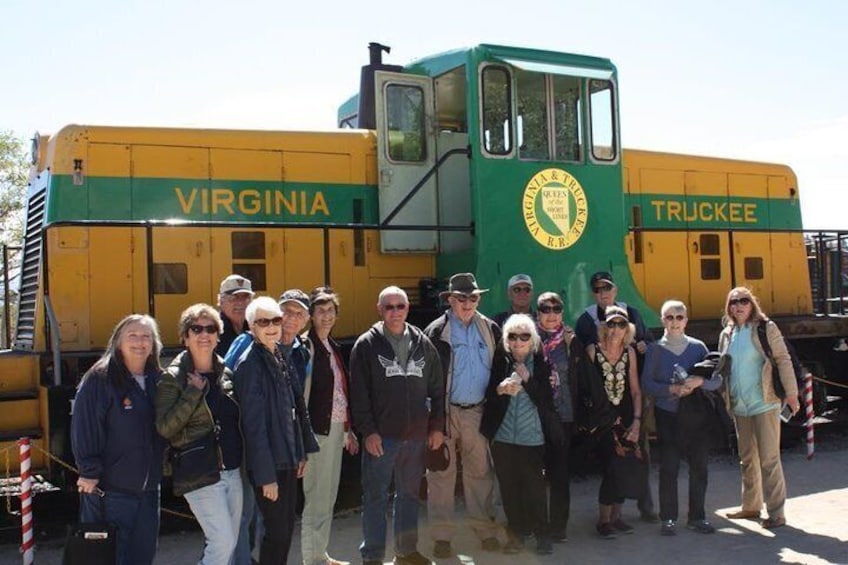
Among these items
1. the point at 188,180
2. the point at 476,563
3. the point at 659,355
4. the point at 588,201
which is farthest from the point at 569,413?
the point at 188,180

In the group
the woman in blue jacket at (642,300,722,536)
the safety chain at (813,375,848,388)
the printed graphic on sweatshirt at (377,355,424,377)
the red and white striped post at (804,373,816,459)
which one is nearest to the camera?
the printed graphic on sweatshirt at (377,355,424,377)

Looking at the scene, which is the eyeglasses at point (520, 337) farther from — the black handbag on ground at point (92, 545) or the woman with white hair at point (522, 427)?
the black handbag on ground at point (92, 545)

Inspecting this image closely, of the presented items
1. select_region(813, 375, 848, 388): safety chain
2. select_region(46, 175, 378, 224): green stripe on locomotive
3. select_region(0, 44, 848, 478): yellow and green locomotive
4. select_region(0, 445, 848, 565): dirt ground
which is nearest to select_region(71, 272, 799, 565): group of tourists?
Result: select_region(0, 445, 848, 565): dirt ground

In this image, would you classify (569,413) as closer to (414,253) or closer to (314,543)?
(314,543)

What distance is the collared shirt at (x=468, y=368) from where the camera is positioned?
5676 millimetres

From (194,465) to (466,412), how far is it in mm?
2232

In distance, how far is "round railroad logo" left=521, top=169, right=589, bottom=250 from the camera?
24.1 ft

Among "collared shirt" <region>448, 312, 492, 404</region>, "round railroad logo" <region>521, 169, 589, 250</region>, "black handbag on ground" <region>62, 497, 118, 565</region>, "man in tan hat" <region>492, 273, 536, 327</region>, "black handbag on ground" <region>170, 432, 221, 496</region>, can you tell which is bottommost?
"black handbag on ground" <region>62, 497, 118, 565</region>

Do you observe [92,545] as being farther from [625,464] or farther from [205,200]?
[205,200]

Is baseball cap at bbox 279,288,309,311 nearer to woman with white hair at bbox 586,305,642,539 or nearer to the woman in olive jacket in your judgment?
the woman in olive jacket

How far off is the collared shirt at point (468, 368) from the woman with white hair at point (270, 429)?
1.50 meters

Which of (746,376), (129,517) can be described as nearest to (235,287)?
(129,517)

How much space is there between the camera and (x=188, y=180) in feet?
23.7

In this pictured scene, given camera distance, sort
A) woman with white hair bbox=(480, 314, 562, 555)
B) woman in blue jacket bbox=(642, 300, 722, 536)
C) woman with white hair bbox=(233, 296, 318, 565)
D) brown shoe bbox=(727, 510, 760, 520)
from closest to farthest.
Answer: woman with white hair bbox=(233, 296, 318, 565) → woman with white hair bbox=(480, 314, 562, 555) → woman in blue jacket bbox=(642, 300, 722, 536) → brown shoe bbox=(727, 510, 760, 520)
